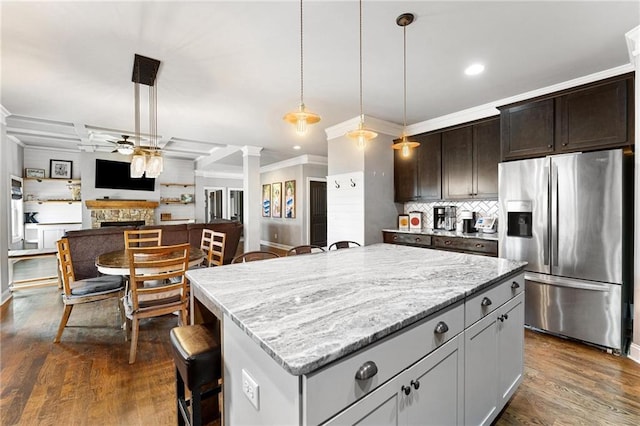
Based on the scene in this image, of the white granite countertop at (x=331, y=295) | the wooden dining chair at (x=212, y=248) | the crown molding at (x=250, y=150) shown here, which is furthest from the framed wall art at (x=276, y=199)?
the white granite countertop at (x=331, y=295)

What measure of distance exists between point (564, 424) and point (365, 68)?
122 inches

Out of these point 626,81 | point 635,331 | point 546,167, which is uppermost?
point 626,81

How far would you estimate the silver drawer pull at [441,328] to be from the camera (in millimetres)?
1187

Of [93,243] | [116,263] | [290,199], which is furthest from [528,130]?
[93,243]

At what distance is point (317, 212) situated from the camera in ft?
26.3

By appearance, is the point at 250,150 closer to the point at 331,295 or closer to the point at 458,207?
the point at 458,207

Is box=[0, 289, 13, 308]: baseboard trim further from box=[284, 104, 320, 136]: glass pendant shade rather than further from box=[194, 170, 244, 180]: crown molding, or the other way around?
box=[194, 170, 244, 180]: crown molding

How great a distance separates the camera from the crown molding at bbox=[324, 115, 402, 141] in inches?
171

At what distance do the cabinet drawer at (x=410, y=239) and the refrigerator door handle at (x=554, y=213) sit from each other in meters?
1.37

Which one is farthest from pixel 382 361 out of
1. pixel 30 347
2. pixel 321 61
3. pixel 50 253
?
pixel 50 253

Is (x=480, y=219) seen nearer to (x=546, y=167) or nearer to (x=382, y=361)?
(x=546, y=167)

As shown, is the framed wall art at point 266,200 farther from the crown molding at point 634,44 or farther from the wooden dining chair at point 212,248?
the crown molding at point 634,44

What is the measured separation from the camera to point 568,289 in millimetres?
2752

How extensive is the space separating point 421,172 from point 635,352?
294 cm
